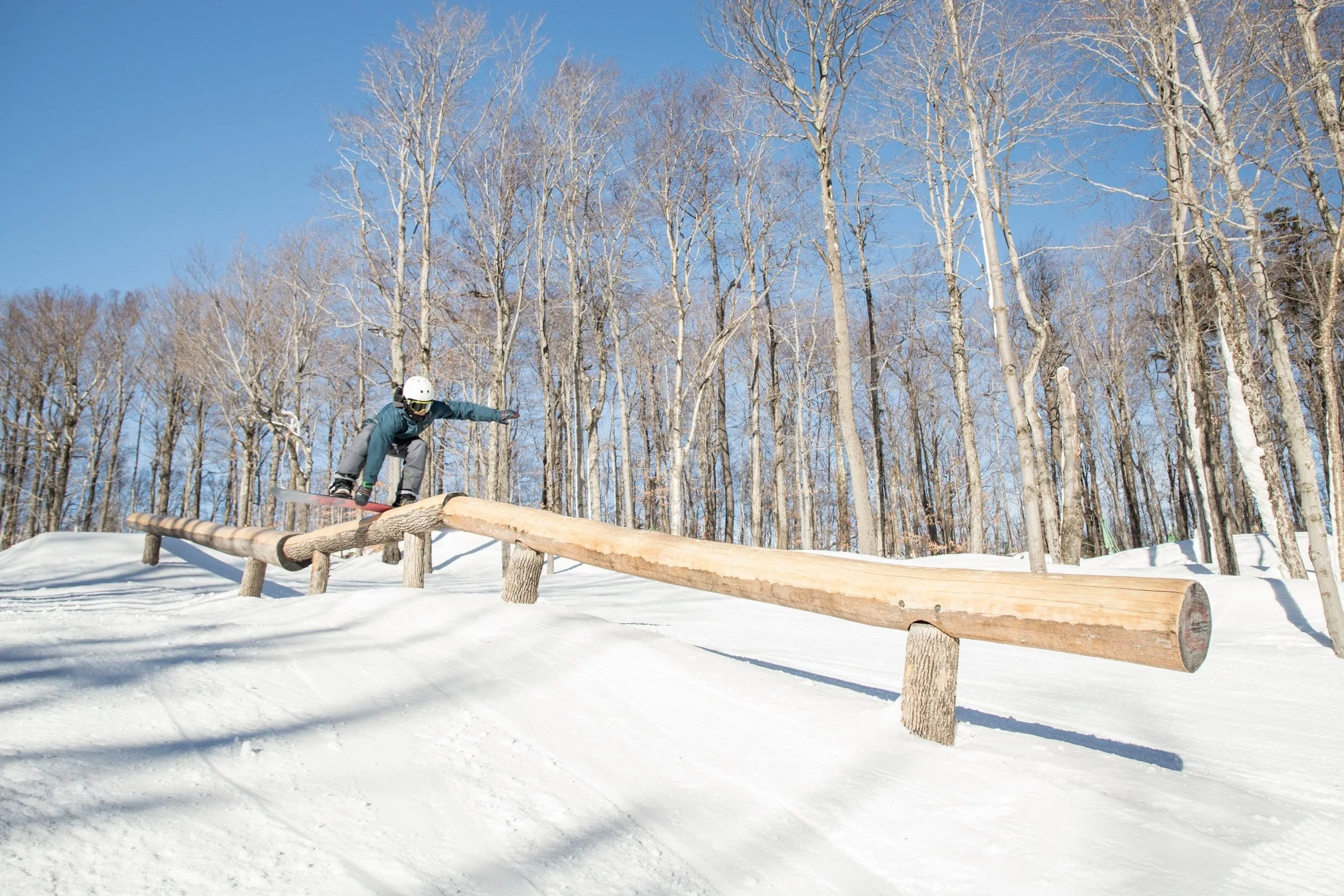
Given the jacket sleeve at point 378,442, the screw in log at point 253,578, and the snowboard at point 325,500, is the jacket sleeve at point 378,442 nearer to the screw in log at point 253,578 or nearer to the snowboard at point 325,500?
the snowboard at point 325,500

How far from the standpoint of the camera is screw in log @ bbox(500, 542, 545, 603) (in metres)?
4.77

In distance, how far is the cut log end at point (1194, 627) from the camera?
2.24 meters

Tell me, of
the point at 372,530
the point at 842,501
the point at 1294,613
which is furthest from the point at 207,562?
the point at 842,501

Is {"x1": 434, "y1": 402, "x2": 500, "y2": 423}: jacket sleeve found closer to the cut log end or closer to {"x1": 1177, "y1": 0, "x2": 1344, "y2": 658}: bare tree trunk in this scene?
the cut log end

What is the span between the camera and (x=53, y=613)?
4230mm

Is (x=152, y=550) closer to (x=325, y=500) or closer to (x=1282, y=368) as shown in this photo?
(x=325, y=500)

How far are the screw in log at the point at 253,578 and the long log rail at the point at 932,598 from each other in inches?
157

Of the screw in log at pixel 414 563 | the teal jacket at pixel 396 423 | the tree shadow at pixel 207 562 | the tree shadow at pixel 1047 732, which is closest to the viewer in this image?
the tree shadow at pixel 1047 732

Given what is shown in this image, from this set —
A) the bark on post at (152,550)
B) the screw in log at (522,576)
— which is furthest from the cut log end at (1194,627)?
the bark on post at (152,550)

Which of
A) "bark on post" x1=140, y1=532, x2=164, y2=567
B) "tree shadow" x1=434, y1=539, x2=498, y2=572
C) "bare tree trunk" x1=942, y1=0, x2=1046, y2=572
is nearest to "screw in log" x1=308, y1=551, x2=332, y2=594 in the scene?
"bark on post" x1=140, y1=532, x2=164, y2=567

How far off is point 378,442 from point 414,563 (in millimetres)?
1448

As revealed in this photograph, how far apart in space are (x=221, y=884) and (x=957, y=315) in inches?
711

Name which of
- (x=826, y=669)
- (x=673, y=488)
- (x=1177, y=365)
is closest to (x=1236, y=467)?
(x=1177, y=365)

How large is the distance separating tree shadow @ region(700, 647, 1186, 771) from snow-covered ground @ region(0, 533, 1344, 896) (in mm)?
29
